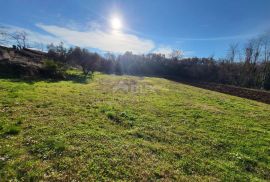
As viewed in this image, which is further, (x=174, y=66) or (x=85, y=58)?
(x=174, y=66)

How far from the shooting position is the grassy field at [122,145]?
19.9 ft

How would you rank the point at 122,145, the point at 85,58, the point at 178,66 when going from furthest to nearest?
1. the point at 178,66
2. the point at 85,58
3. the point at 122,145

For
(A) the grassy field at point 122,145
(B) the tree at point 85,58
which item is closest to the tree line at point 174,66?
(B) the tree at point 85,58

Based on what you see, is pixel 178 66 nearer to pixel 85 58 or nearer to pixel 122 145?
pixel 85 58

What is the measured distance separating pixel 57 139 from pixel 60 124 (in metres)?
1.76

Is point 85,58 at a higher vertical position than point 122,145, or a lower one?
higher

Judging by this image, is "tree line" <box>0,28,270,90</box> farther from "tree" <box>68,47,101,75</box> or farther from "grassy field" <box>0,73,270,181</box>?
"grassy field" <box>0,73,270,181</box>

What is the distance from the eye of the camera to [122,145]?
25.7 ft

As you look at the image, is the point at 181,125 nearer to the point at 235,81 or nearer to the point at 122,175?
the point at 122,175

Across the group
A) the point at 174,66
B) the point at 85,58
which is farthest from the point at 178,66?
the point at 85,58

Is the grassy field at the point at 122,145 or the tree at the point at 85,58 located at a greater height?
the tree at the point at 85,58

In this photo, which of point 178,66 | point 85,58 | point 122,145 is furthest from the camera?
point 178,66

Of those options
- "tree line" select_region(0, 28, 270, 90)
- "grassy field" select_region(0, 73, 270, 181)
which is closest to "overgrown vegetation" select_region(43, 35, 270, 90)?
"tree line" select_region(0, 28, 270, 90)

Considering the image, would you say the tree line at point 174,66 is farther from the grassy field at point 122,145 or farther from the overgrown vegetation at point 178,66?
the grassy field at point 122,145
